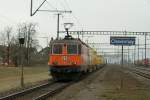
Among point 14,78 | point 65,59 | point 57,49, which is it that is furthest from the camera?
point 14,78

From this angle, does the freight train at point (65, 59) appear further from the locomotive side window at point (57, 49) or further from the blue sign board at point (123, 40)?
the blue sign board at point (123, 40)

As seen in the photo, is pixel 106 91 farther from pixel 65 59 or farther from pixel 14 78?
pixel 14 78

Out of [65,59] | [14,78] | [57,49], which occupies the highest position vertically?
[57,49]

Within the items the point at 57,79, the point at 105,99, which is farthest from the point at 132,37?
the point at 105,99

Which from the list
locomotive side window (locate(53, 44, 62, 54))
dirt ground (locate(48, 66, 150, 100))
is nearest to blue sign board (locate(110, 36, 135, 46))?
locomotive side window (locate(53, 44, 62, 54))

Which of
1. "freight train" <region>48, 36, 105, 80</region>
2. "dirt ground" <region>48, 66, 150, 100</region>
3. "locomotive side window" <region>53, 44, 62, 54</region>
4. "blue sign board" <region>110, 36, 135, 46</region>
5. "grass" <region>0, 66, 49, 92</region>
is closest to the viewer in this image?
"dirt ground" <region>48, 66, 150, 100</region>

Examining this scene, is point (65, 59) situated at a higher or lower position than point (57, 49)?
lower

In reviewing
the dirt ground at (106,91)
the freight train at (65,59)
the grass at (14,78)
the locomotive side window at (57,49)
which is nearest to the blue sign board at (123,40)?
the grass at (14,78)

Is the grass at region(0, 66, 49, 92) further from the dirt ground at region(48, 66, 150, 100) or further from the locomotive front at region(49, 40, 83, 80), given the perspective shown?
the dirt ground at region(48, 66, 150, 100)

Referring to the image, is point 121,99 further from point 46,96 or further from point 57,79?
point 57,79

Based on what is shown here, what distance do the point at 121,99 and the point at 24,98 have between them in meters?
4.51

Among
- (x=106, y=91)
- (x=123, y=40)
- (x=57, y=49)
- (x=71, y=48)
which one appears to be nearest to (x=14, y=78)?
(x=57, y=49)

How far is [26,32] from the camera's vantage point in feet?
348

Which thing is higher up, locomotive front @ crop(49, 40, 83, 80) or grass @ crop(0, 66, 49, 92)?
locomotive front @ crop(49, 40, 83, 80)
